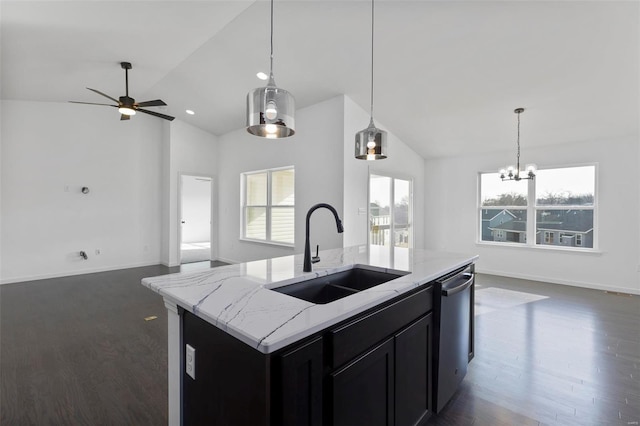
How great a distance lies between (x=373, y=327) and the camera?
4.04 ft

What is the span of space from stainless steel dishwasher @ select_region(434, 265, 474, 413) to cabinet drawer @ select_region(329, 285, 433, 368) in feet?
0.49

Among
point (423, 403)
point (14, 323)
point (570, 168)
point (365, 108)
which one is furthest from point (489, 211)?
point (14, 323)

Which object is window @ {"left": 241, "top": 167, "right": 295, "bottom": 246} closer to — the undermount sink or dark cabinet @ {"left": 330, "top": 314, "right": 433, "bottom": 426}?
the undermount sink

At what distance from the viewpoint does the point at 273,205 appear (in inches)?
235

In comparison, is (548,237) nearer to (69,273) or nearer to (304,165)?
(304,165)

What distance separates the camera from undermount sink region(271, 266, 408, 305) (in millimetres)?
1617

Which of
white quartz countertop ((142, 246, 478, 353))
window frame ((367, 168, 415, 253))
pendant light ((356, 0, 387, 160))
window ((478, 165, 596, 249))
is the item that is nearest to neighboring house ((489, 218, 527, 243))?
window ((478, 165, 596, 249))

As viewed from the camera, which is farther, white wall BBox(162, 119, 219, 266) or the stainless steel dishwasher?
white wall BBox(162, 119, 219, 266)

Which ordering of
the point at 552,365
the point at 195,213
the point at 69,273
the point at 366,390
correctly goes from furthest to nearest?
the point at 195,213, the point at 69,273, the point at 552,365, the point at 366,390

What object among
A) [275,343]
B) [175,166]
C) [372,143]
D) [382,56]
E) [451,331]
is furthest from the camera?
[175,166]

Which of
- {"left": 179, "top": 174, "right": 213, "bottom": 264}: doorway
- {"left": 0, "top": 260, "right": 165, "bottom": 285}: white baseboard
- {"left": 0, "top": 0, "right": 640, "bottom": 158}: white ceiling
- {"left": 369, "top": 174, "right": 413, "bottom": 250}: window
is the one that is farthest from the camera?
{"left": 179, "top": 174, "right": 213, "bottom": 264}: doorway

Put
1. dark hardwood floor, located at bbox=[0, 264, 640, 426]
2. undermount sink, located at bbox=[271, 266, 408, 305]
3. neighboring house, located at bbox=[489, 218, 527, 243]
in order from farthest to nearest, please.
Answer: neighboring house, located at bbox=[489, 218, 527, 243] → dark hardwood floor, located at bbox=[0, 264, 640, 426] → undermount sink, located at bbox=[271, 266, 408, 305]

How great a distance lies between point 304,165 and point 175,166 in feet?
10.3

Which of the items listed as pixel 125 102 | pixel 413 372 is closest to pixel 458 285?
pixel 413 372
